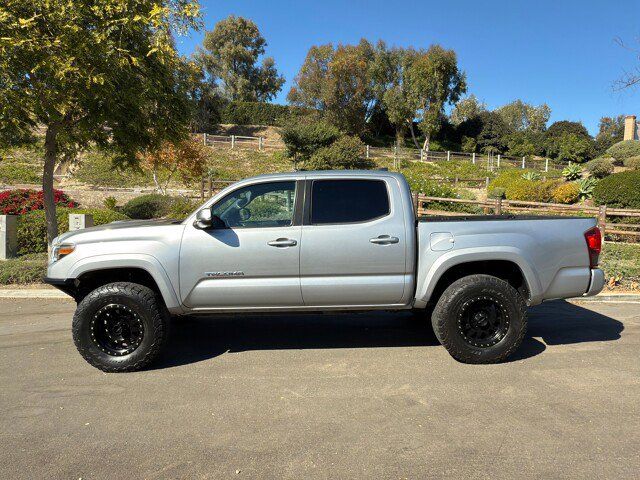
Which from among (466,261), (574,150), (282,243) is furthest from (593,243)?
(574,150)

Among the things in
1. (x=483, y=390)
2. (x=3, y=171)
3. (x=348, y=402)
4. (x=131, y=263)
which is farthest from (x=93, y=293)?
(x=3, y=171)

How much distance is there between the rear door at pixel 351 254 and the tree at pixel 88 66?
3971 mm

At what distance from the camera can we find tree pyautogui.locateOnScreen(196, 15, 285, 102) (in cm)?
5941

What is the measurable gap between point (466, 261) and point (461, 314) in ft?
1.69

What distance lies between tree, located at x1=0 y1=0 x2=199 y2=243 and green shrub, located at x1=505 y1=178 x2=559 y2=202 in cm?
1743

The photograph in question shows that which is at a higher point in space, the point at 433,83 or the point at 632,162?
the point at 433,83

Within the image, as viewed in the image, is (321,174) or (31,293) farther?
(31,293)

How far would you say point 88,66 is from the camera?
6832 millimetres

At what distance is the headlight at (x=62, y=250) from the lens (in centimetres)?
456

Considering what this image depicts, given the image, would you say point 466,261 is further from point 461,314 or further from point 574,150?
point 574,150

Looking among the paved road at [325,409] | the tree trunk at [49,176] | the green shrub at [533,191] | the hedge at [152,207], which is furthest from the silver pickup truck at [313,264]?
the green shrub at [533,191]

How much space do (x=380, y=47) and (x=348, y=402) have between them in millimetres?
47747

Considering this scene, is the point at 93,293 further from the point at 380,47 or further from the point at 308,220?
Result: the point at 380,47

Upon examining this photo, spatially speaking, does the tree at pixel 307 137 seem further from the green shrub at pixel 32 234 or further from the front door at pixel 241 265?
the front door at pixel 241 265
